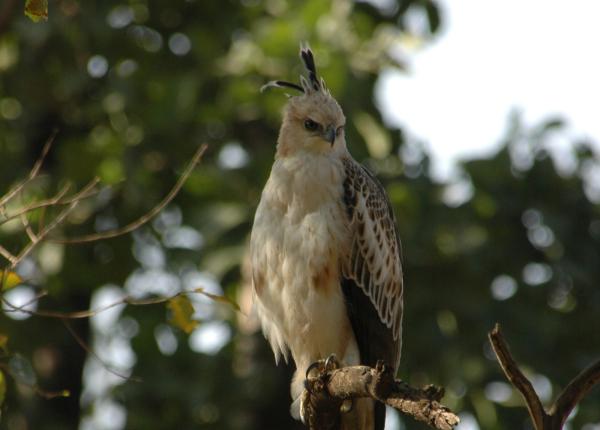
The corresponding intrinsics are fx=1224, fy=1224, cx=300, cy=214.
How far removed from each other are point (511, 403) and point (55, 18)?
14.0ft

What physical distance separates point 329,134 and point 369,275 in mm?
741

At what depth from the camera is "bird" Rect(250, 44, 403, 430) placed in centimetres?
557

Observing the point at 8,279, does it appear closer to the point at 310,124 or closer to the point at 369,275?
the point at 369,275

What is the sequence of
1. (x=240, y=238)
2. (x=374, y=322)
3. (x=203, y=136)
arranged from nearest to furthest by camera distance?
(x=374, y=322) < (x=240, y=238) < (x=203, y=136)

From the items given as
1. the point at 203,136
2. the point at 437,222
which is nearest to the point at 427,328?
the point at 437,222

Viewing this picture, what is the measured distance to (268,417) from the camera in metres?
9.12

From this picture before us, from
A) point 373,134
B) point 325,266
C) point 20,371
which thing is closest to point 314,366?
point 325,266

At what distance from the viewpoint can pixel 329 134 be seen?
6.00m

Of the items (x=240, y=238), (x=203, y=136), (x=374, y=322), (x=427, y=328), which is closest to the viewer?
(x=374, y=322)

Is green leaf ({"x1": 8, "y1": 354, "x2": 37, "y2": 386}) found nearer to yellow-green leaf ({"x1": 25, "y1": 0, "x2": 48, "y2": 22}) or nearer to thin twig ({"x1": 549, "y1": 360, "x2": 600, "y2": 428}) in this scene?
yellow-green leaf ({"x1": 25, "y1": 0, "x2": 48, "y2": 22})

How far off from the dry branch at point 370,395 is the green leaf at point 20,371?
3.69ft

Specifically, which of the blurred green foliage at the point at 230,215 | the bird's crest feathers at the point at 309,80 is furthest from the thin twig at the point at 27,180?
the blurred green foliage at the point at 230,215

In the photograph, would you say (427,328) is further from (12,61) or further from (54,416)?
(12,61)

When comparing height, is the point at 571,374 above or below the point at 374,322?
below
